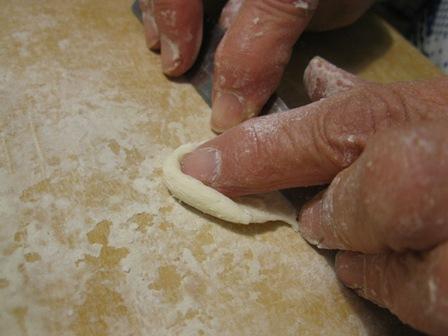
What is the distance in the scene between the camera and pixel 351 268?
0.89 metres

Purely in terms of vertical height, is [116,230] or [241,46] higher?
[241,46]

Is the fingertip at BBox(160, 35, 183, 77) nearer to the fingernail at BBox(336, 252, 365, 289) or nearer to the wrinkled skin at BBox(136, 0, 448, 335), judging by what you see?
the wrinkled skin at BBox(136, 0, 448, 335)

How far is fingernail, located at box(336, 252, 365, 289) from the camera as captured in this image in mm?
865

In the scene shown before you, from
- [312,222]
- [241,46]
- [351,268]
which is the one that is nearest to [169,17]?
[241,46]

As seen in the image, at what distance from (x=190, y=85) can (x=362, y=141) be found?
22.3 inches

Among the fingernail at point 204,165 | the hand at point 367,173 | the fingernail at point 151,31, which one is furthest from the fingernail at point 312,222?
the fingernail at point 151,31

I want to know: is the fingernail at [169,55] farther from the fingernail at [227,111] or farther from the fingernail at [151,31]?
the fingernail at [227,111]

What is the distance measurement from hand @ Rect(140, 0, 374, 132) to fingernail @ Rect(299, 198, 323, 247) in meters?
0.30

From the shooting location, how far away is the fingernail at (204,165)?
95 centimetres

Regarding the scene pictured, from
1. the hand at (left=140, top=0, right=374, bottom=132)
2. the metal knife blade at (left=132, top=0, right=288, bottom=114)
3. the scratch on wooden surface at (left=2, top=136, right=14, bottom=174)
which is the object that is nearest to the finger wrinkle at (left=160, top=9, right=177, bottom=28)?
the hand at (left=140, top=0, right=374, bottom=132)

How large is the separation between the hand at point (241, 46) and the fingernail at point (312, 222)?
30 centimetres

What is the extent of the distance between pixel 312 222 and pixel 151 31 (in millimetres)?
721

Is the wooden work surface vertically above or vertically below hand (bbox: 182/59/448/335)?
below

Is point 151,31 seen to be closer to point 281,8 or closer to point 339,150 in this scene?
point 281,8
